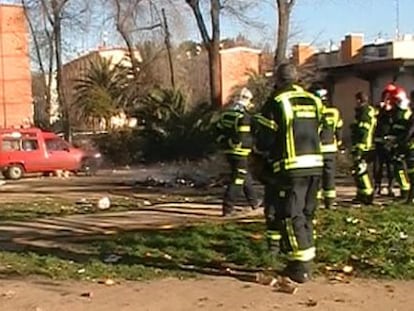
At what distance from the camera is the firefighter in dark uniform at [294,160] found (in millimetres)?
8820

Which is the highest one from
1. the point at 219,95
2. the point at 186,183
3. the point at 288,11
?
the point at 288,11

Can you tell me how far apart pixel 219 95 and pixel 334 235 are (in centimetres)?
2963

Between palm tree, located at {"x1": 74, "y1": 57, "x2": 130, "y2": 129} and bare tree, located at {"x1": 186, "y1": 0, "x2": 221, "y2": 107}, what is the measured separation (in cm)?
874

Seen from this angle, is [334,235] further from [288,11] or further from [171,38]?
[171,38]

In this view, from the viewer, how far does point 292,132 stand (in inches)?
351

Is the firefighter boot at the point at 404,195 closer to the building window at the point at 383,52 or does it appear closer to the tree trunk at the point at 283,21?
the tree trunk at the point at 283,21

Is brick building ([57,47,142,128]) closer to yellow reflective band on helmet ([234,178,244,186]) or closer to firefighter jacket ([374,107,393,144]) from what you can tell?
firefighter jacket ([374,107,393,144])

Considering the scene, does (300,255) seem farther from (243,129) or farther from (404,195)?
(404,195)

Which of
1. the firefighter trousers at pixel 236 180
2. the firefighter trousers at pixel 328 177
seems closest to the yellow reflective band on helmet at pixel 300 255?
the firefighter trousers at pixel 328 177

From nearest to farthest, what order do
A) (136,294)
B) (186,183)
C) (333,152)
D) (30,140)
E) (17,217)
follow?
(136,294)
(333,152)
(17,217)
(186,183)
(30,140)

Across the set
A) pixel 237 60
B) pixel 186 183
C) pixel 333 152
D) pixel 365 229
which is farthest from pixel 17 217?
pixel 237 60

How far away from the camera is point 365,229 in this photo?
1184 cm

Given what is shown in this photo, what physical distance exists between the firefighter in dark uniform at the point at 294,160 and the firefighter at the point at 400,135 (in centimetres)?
714

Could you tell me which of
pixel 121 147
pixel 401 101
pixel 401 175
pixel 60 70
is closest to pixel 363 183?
pixel 401 175
